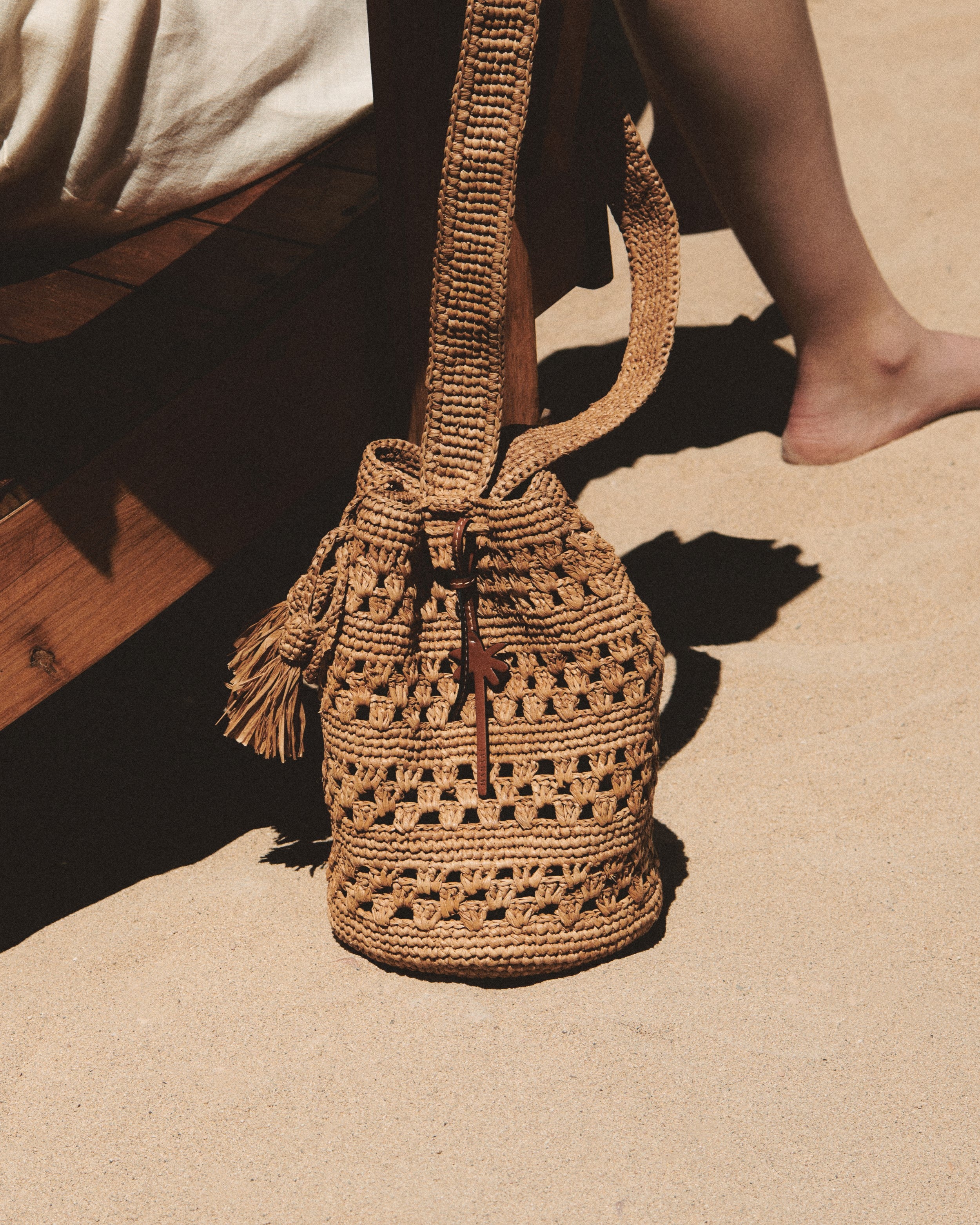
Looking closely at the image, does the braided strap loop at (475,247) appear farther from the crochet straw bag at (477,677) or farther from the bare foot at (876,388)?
the bare foot at (876,388)

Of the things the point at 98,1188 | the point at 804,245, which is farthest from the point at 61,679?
the point at 804,245

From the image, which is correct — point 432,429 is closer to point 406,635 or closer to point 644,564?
point 406,635

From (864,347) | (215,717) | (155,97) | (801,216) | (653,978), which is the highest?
(155,97)

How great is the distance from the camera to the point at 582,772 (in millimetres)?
1270

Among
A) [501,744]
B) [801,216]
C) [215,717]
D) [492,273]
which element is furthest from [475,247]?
[215,717]

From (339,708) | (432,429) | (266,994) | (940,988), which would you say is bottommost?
(940,988)

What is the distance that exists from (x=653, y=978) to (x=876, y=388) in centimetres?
124

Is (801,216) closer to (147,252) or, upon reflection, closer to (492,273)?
(492,273)

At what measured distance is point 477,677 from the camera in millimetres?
1247

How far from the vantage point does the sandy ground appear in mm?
1122

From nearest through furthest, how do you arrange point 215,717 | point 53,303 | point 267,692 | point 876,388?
point 267,692, point 53,303, point 215,717, point 876,388

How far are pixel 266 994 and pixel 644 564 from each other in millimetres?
1093

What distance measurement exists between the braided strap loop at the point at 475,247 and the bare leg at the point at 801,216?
482 mm

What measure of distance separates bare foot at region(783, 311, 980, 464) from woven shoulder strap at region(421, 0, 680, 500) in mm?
719
